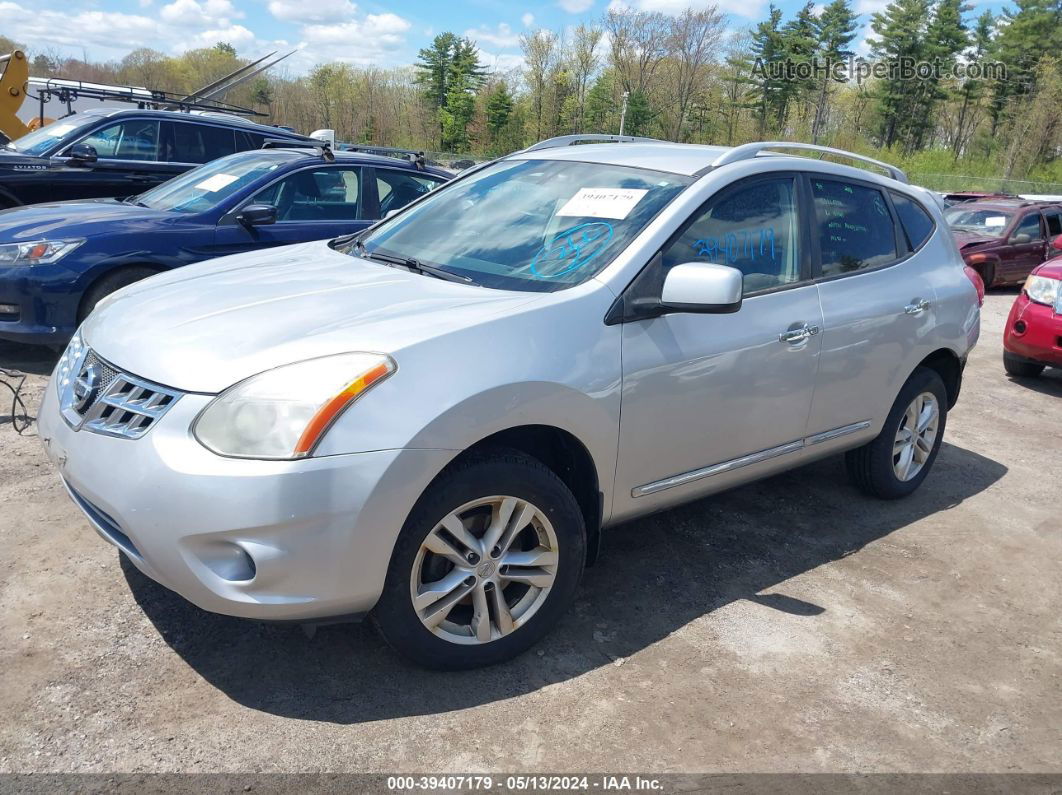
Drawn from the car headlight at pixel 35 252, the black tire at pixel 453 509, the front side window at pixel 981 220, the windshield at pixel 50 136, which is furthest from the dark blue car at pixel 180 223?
the front side window at pixel 981 220

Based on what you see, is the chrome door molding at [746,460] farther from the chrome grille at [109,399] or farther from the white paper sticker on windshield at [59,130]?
the white paper sticker on windshield at [59,130]

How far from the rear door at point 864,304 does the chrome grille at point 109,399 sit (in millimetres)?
2701

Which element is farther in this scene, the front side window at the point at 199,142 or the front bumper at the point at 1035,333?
the front side window at the point at 199,142

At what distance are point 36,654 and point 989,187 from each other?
146 ft

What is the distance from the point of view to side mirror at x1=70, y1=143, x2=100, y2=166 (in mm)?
8008

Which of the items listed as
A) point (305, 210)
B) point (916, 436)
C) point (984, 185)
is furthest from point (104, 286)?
point (984, 185)

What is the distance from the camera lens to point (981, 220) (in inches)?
590

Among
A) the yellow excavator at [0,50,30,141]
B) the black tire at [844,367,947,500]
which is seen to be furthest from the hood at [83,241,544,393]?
the yellow excavator at [0,50,30,141]

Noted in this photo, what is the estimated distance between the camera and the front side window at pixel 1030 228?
14.4 m

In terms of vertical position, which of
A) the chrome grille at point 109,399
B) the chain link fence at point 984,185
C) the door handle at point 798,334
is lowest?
the chain link fence at point 984,185

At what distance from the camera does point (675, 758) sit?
2.61 meters

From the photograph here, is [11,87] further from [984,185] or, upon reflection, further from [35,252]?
[984,185]

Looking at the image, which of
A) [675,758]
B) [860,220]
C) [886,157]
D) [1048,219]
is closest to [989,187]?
[886,157]

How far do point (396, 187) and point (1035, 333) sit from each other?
575 cm
